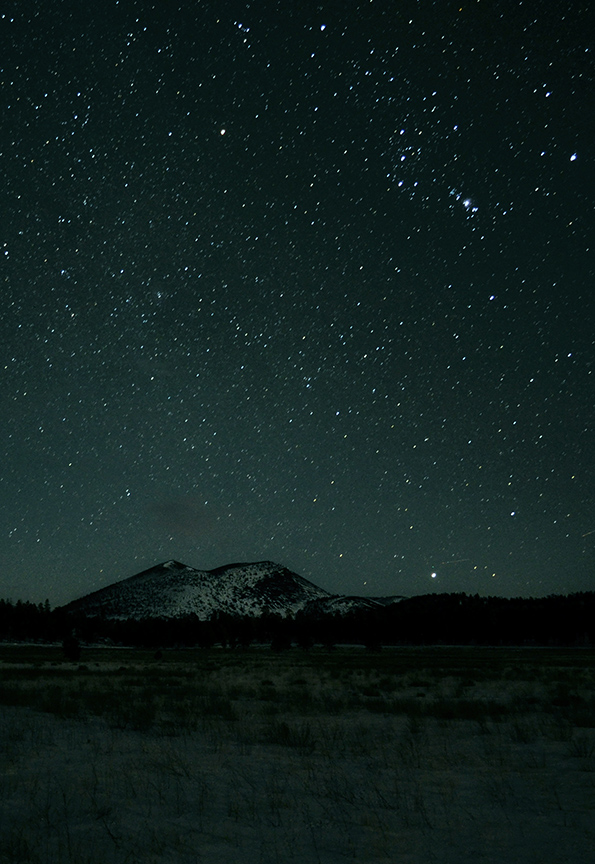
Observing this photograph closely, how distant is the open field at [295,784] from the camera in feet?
18.2

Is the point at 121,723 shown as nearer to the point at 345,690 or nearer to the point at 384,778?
the point at 384,778

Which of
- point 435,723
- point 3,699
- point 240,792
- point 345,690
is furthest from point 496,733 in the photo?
point 3,699

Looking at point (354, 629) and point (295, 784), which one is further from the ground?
point (295, 784)

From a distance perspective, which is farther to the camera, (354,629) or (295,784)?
(354,629)

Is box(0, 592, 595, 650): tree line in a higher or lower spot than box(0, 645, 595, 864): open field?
lower

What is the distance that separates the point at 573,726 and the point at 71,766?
1008 cm

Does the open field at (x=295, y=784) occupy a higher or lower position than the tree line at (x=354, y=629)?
higher

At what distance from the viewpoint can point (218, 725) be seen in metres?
13.1

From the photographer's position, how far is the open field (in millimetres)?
5547

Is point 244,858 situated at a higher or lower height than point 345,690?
higher

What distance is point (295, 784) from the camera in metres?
8.02

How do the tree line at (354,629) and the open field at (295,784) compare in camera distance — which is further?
the tree line at (354,629)

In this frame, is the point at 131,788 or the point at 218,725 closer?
the point at 131,788

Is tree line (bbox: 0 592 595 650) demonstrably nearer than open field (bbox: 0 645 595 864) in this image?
No
